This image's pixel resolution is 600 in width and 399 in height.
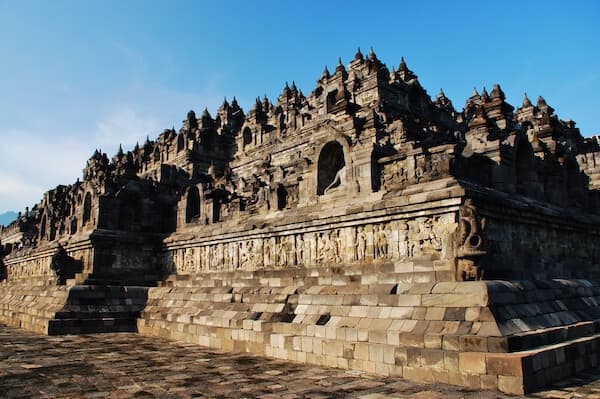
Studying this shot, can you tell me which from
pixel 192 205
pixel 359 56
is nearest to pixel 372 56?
pixel 359 56

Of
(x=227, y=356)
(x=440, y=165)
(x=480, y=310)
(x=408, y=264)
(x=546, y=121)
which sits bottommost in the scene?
(x=227, y=356)

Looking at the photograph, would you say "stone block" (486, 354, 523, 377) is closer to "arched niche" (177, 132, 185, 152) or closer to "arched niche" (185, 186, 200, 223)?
"arched niche" (185, 186, 200, 223)

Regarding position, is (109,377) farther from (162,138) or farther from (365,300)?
→ (162,138)

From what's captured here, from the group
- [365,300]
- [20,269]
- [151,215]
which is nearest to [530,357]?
[365,300]

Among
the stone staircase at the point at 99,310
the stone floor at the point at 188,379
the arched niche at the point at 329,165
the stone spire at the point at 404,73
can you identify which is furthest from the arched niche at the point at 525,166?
the stone spire at the point at 404,73

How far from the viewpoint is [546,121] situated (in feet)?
68.7

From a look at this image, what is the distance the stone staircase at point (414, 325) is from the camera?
7828 mm

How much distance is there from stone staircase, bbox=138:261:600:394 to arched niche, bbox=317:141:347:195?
281 cm

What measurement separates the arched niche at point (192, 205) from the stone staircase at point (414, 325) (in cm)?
782

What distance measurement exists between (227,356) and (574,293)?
28.0 feet

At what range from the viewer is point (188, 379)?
9062 mm

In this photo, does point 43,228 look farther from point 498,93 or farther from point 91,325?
point 498,93

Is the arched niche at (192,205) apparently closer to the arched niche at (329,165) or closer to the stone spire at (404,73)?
the arched niche at (329,165)

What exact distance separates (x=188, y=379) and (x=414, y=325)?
14.3ft
